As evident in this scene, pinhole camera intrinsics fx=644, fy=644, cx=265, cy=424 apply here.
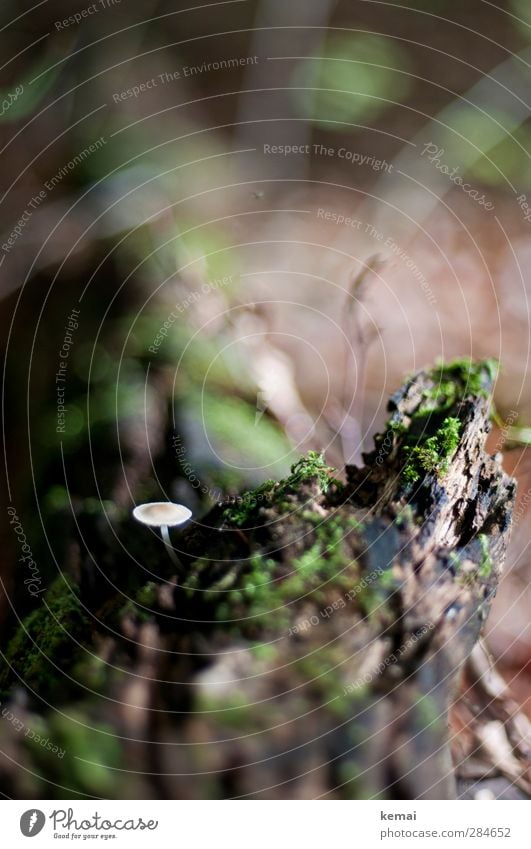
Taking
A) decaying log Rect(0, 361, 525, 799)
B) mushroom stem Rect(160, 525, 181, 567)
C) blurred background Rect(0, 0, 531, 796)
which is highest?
blurred background Rect(0, 0, 531, 796)

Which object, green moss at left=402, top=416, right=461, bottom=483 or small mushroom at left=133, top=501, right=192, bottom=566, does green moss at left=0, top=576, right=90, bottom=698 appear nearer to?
small mushroom at left=133, top=501, right=192, bottom=566

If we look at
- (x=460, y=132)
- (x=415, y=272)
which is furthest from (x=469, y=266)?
(x=460, y=132)

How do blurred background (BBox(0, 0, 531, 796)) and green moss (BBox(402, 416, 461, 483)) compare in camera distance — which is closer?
green moss (BBox(402, 416, 461, 483))

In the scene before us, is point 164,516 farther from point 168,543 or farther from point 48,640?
point 48,640

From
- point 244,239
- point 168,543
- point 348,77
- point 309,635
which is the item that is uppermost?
point 348,77

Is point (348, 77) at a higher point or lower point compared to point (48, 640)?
higher

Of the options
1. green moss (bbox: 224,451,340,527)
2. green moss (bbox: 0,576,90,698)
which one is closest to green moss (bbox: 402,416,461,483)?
green moss (bbox: 224,451,340,527)

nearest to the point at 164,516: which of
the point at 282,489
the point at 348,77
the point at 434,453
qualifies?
the point at 282,489
